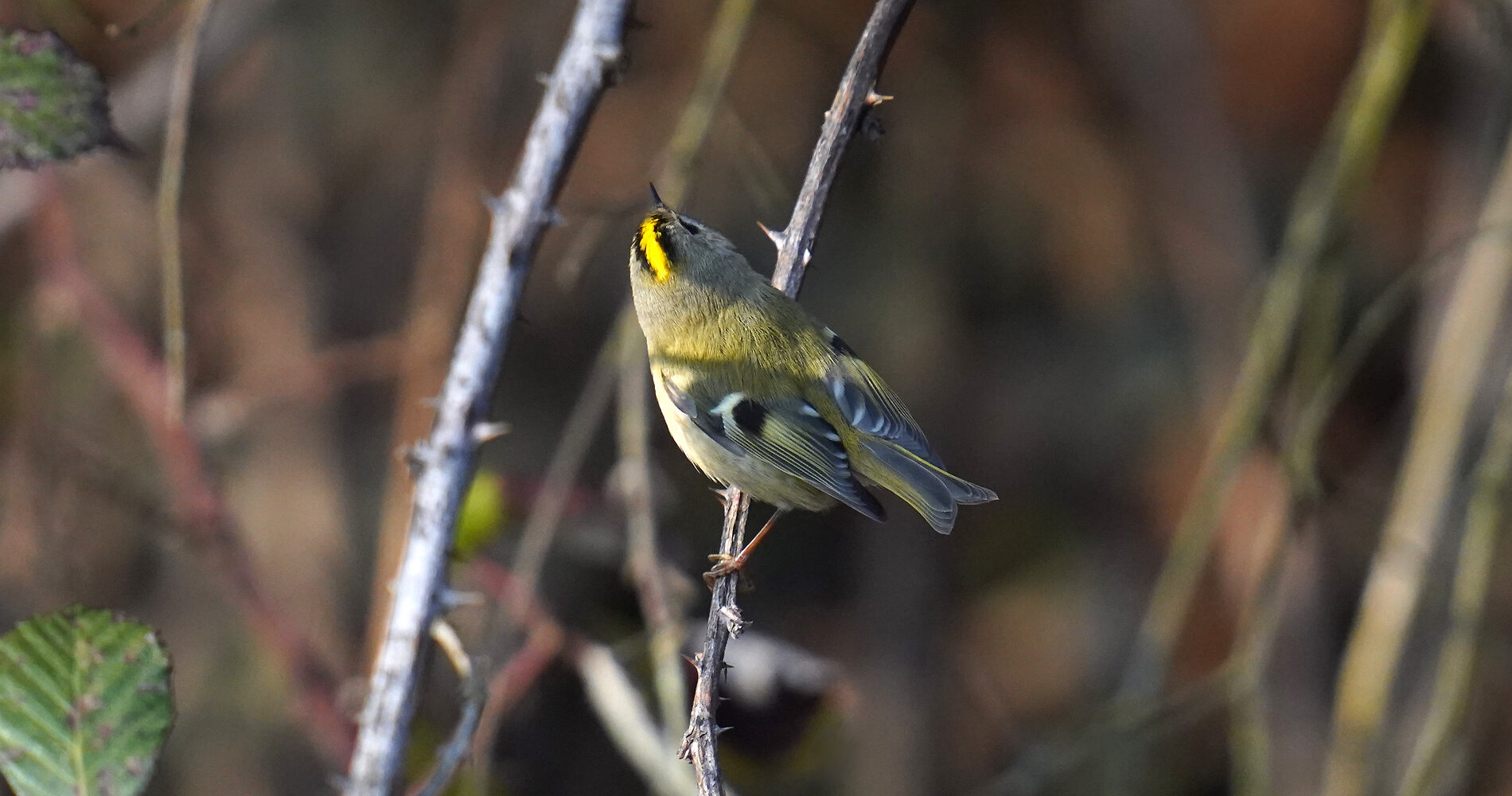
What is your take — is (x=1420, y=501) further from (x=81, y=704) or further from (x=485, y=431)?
(x=81, y=704)

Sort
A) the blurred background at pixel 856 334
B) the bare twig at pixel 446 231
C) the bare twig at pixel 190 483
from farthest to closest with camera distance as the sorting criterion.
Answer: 1. the blurred background at pixel 856 334
2. the bare twig at pixel 446 231
3. the bare twig at pixel 190 483

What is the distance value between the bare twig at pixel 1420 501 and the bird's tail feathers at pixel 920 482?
939mm

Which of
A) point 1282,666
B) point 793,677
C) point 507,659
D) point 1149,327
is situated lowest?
point 507,659

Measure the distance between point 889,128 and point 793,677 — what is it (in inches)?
63.8

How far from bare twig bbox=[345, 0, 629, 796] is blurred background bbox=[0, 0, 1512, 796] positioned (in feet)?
3.76

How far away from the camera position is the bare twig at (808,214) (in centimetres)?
120

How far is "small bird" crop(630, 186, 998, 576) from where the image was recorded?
1.72 meters

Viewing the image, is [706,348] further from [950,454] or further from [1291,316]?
[950,454]

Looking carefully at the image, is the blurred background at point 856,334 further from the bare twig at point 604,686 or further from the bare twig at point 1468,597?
the bare twig at point 1468,597

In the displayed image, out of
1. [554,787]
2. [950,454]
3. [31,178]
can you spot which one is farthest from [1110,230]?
[31,178]

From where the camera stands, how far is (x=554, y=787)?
3.36 metres

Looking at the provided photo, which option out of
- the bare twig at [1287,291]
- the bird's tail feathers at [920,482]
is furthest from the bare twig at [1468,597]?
the bird's tail feathers at [920,482]

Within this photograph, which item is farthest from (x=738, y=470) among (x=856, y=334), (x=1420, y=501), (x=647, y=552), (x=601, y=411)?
(x=856, y=334)

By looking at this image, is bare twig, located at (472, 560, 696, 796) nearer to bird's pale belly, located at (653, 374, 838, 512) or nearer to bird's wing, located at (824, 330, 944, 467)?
bird's pale belly, located at (653, 374, 838, 512)
